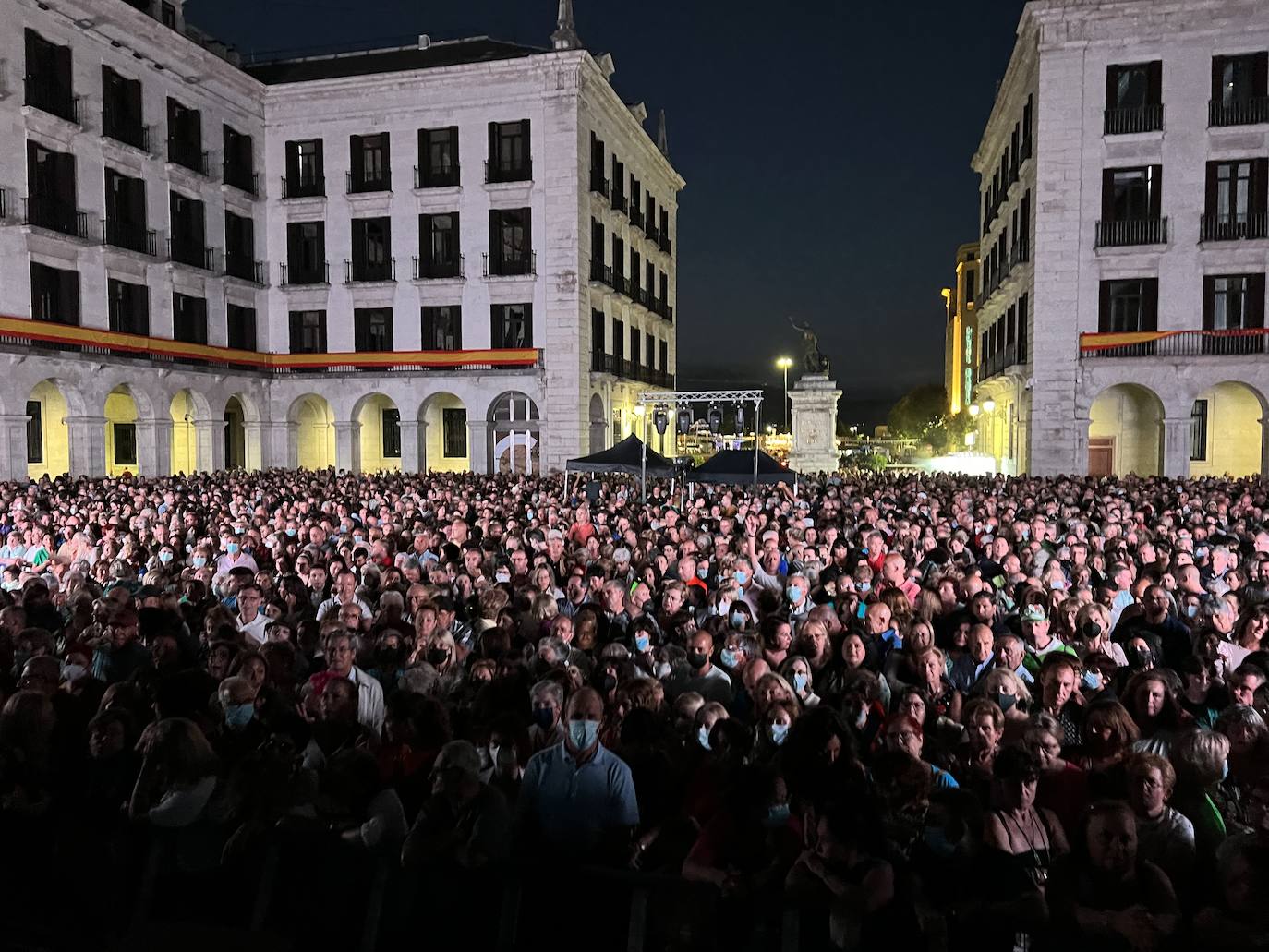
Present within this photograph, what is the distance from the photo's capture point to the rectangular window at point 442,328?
35.5 meters

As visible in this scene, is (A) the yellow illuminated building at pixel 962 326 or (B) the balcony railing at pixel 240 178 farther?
(A) the yellow illuminated building at pixel 962 326

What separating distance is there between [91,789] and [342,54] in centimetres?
4244

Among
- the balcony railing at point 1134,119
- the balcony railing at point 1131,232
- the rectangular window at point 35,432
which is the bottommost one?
the rectangular window at point 35,432

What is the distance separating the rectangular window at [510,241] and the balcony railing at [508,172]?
1126mm

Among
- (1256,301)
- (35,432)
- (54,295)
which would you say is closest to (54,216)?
(54,295)

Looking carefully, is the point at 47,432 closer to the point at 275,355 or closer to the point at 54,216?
the point at 54,216

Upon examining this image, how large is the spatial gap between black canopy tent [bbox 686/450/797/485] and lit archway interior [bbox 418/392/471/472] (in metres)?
19.5

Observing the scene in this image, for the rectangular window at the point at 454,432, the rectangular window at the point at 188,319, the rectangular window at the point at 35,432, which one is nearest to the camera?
the rectangular window at the point at 35,432

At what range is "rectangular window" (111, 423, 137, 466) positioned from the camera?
34031mm

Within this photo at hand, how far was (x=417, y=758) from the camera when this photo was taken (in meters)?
4.75

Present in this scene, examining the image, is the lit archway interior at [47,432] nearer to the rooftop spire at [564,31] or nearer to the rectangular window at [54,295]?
the rectangular window at [54,295]

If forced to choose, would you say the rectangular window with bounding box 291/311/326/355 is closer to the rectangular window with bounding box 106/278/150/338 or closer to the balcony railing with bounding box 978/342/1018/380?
the rectangular window with bounding box 106/278/150/338

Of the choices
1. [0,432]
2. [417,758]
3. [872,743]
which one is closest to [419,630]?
[417,758]

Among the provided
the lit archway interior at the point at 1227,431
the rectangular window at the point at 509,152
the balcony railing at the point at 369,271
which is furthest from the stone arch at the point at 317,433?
the lit archway interior at the point at 1227,431
